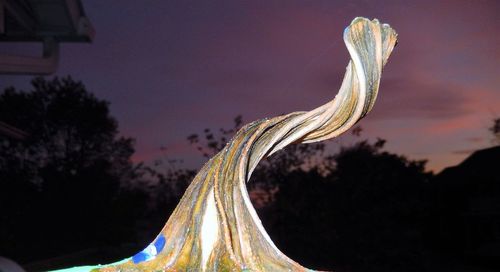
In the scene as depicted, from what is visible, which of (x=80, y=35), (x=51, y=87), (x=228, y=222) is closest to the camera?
(x=228, y=222)

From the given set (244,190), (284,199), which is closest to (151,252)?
(244,190)

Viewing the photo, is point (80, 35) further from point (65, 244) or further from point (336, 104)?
point (65, 244)

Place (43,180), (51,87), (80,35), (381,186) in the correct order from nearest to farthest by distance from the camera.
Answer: (80,35) → (381,186) → (43,180) → (51,87)

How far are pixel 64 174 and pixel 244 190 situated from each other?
8.42 meters

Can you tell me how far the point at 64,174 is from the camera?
31.3ft

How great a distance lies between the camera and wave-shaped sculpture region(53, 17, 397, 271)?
Answer: 192cm

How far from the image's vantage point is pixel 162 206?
966 centimetres

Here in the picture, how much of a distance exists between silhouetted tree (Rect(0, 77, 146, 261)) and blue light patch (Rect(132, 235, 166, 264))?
7.59 meters

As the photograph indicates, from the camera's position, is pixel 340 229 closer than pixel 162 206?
Yes

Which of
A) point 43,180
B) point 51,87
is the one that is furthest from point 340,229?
point 51,87

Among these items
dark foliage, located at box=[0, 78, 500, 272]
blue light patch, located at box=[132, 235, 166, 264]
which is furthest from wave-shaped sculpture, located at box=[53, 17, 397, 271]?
dark foliage, located at box=[0, 78, 500, 272]

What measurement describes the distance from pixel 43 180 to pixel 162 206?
2.44m

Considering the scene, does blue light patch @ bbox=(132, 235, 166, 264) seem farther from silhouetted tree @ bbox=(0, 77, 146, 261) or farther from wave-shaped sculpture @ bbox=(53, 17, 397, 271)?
silhouetted tree @ bbox=(0, 77, 146, 261)

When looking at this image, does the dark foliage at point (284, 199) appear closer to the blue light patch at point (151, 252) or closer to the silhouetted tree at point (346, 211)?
the silhouetted tree at point (346, 211)
